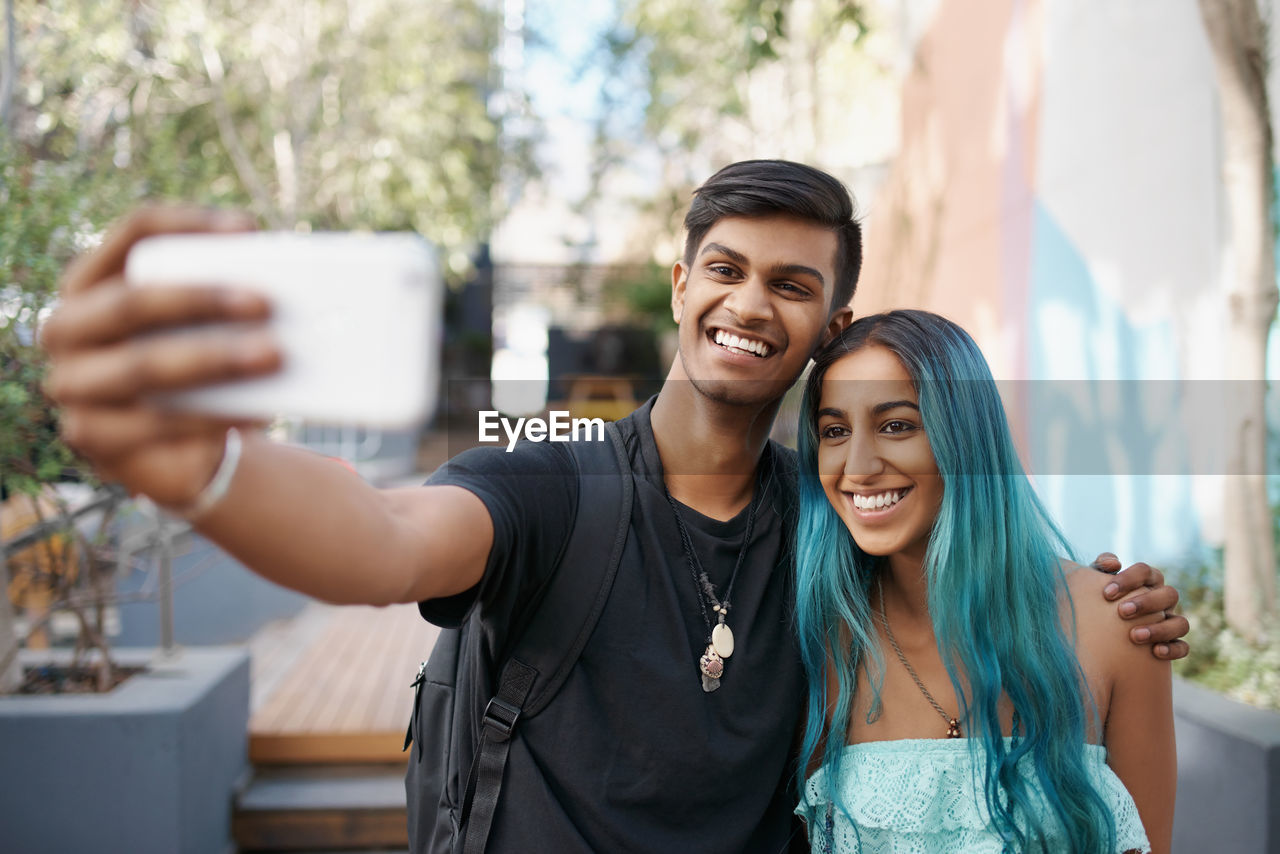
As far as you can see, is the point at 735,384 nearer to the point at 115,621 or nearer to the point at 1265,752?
the point at 1265,752

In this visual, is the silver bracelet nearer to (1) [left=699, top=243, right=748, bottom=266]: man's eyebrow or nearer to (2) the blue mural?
(1) [left=699, top=243, right=748, bottom=266]: man's eyebrow

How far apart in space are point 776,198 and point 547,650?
37.0 inches

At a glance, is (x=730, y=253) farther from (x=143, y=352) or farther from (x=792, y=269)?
(x=143, y=352)

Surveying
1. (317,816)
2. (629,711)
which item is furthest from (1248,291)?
(317,816)

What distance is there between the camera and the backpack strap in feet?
5.12

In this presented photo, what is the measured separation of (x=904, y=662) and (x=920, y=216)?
7.53 meters

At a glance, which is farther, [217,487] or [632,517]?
[632,517]

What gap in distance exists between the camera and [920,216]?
8.77 m

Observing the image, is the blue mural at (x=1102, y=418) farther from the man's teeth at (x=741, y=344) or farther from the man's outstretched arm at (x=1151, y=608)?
the man's teeth at (x=741, y=344)

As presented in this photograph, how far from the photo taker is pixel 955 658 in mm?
1862

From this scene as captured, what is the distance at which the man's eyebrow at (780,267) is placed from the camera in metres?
1.87

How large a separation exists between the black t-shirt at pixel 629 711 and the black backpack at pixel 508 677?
0.02 meters

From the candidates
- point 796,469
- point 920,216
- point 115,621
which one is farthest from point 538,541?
point 920,216

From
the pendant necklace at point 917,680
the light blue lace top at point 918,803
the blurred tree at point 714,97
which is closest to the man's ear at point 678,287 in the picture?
the pendant necklace at point 917,680
